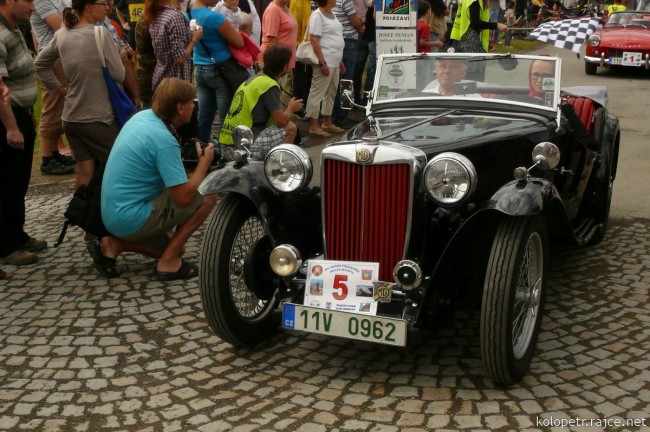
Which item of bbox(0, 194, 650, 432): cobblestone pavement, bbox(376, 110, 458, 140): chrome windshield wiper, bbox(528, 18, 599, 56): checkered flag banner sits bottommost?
bbox(0, 194, 650, 432): cobblestone pavement

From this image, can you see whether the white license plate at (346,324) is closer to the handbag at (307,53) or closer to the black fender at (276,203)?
the black fender at (276,203)

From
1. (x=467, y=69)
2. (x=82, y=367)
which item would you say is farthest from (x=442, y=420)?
(x=467, y=69)

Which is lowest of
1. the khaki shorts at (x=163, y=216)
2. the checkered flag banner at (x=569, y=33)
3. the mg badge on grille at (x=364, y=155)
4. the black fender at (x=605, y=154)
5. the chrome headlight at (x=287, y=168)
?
the khaki shorts at (x=163, y=216)

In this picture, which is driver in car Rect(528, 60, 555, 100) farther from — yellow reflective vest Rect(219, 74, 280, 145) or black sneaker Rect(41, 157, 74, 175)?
black sneaker Rect(41, 157, 74, 175)

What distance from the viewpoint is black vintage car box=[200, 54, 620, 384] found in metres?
3.53

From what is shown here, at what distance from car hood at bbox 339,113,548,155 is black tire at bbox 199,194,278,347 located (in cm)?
67

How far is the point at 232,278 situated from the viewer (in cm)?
427

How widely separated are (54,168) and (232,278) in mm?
3975

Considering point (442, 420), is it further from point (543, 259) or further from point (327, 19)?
point (327, 19)

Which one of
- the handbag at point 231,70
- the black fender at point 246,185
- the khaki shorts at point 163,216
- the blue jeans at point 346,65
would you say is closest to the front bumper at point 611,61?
the blue jeans at point 346,65

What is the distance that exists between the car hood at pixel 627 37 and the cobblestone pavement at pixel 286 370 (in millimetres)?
9737

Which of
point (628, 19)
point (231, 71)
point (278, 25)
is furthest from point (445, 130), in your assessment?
point (628, 19)

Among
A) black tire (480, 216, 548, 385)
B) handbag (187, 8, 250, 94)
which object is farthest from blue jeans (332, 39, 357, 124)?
black tire (480, 216, 548, 385)

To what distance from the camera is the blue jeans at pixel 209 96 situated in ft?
23.8
